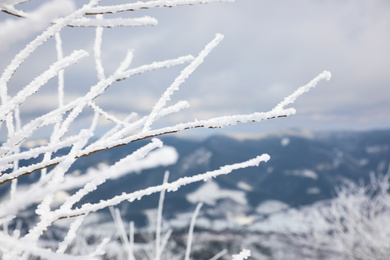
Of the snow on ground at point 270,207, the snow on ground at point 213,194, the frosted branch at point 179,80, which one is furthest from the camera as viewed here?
the snow on ground at point 213,194

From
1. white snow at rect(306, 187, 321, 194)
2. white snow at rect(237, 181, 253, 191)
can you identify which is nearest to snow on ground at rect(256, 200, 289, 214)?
white snow at rect(237, 181, 253, 191)

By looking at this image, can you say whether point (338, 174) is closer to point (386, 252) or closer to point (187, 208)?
point (187, 208)

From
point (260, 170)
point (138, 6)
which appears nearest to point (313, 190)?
point (260, 170)

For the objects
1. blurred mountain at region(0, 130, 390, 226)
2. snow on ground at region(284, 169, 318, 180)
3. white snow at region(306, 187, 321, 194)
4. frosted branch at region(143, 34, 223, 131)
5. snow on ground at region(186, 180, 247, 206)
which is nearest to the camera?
frosted branch at region(143, 34, 223, 131)

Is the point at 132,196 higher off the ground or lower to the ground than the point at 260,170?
higher

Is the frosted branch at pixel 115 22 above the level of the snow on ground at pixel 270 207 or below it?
above

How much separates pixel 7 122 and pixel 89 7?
15.2 inches

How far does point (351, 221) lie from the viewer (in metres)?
14.9

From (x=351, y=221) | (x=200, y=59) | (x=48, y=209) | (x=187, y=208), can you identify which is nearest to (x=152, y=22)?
(x=200, y=59)

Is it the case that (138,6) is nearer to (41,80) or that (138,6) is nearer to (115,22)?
(115,22)

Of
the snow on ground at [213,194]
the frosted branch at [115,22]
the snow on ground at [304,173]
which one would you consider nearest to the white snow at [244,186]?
the snow on ground at [213,194]

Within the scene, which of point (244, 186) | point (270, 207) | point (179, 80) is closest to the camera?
point (179, 80)

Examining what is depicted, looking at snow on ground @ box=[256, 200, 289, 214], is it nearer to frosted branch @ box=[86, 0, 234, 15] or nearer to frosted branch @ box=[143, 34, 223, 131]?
frosted branch @ box=[143, 34, 223, 131]

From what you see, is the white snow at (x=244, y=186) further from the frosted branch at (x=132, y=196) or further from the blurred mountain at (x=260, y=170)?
the frosted branch at (x=132, y=196)
